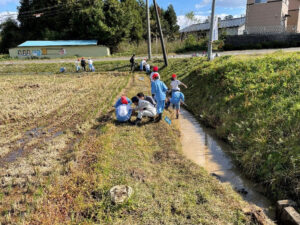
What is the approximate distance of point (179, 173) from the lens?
195 inches

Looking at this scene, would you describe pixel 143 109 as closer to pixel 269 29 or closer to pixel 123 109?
pixel 123 109

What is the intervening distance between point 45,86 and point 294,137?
1481cm

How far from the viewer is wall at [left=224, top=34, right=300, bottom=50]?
76.3ft

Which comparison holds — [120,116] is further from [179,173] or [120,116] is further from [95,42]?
[95,42]

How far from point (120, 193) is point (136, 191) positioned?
375 millimetres

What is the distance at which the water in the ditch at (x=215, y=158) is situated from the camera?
463 centimetres

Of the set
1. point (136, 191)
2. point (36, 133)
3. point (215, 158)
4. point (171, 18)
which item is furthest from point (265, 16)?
point (136, 191)

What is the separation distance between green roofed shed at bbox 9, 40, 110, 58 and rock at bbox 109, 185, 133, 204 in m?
31.8

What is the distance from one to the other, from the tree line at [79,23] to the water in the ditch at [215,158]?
98.2 ft

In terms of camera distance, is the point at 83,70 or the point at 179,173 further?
the point at 83,70

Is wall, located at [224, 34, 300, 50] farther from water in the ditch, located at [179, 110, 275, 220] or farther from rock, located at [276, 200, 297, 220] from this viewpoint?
rock, located at [276, 200, 297, 220]

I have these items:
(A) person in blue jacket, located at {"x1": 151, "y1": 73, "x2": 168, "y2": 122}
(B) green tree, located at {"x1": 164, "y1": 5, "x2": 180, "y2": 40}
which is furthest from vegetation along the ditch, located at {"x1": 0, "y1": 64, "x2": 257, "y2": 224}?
(B) green tree, located at {"x1": 164, "y1": 5, "x2": 180, "y2": 40}

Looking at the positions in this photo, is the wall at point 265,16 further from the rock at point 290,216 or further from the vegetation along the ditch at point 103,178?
the rock at point 290,216

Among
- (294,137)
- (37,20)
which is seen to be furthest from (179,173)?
(37,20)
